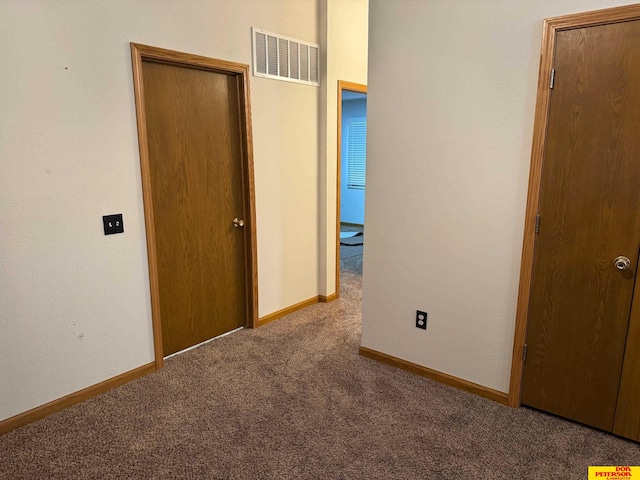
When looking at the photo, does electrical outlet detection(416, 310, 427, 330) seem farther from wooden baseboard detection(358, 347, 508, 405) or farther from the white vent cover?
the white vent cover

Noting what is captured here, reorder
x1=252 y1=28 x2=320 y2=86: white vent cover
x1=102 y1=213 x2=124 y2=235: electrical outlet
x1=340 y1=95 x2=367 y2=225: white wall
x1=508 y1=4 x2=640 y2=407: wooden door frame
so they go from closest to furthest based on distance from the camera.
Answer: x1=508 y1=4 x2=640 y2=407: wooden door frame → x1=102 y1=213 x2=124 y2=235: electrical outlet → x1=252 y1=28 x2=320 y2=86: white vent cover → x1=340 y1=95 x2=367 y2=225: white wall

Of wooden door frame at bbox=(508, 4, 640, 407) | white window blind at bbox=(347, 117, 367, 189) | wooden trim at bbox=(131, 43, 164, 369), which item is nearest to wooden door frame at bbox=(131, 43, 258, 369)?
wooden trim at bbox=(131, 43, 164, 369)

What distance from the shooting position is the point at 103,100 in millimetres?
2457

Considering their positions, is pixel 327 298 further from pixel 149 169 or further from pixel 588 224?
pixel 588 224

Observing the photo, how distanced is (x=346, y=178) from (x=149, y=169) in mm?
6089

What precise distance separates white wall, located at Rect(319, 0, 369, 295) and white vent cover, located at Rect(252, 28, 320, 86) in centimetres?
12

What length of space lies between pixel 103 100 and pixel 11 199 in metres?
0.72

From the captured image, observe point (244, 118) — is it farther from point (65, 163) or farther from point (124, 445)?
point (124, 445)

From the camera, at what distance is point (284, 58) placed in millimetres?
3445

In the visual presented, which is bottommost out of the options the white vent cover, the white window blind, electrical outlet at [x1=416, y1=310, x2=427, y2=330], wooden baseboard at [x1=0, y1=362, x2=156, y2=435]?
wooden baseboard at [x1=0, y1=362, x2=156, y2=435]

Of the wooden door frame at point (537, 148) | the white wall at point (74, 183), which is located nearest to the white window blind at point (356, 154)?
the white wall at point (74, 183)

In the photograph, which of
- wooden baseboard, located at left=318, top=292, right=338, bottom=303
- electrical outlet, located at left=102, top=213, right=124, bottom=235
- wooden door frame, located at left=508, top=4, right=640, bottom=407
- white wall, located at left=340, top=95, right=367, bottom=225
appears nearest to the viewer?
wooden door frame, located at left=508, top=4, right=640, bottom=407

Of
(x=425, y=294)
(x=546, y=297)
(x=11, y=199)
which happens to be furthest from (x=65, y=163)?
(x=546, y=297)

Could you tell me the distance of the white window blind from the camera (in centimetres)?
814
